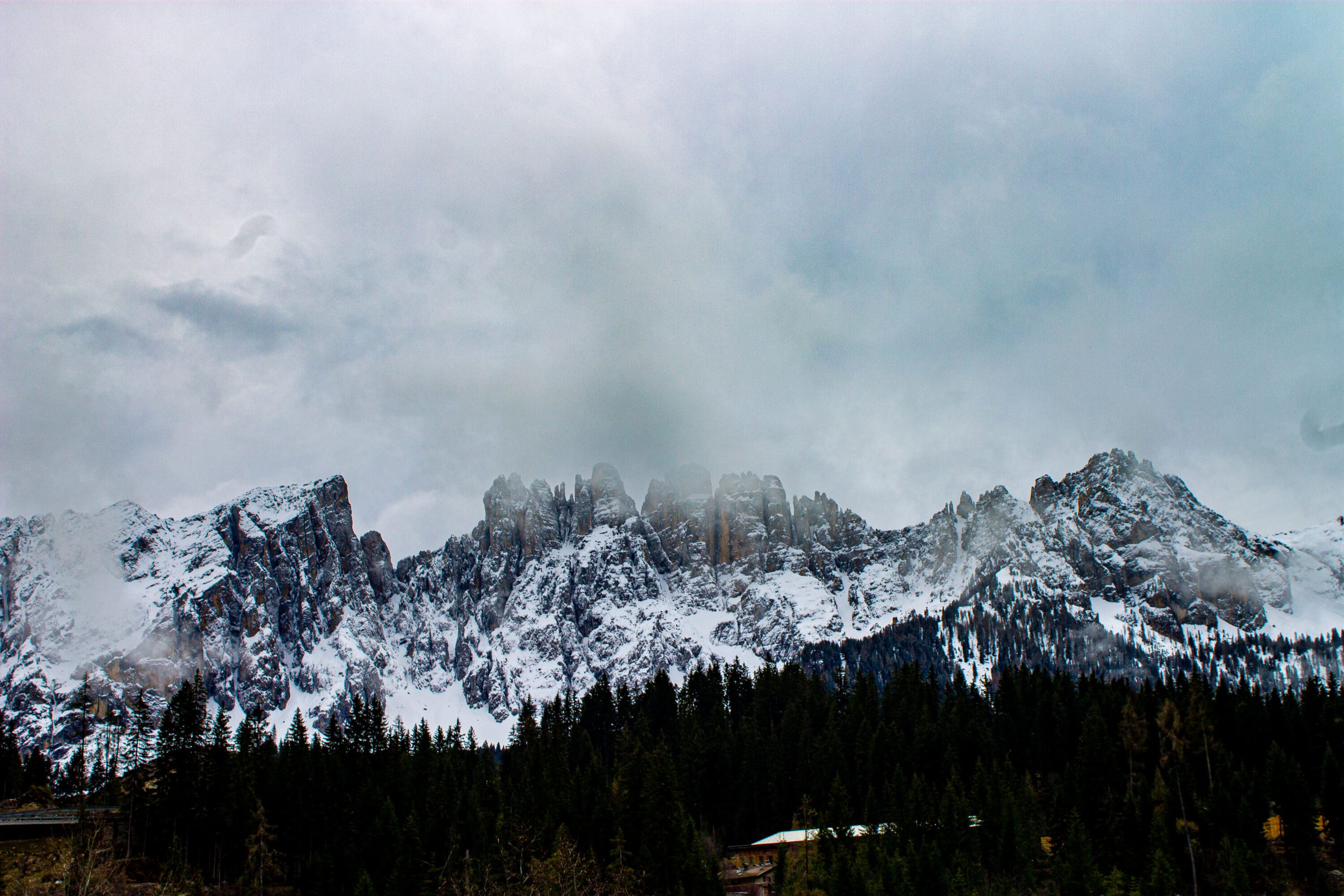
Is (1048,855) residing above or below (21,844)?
below

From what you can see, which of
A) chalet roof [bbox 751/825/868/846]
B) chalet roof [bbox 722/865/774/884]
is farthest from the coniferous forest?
chalet roof [bbox 722/865/774/884]

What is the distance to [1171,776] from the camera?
8456cm

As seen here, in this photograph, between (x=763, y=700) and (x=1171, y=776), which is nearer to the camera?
(x=1171, y=776)

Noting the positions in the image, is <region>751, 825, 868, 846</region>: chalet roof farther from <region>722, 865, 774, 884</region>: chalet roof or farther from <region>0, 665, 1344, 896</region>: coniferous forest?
<region>722, 865, 774, 884</region>: chalet roof

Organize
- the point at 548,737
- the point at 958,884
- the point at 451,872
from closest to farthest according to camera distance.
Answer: the point at 958,884, the point at 451,872, the point at 548,737

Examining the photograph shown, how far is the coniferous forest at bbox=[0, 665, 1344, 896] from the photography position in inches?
2879

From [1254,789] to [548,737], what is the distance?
72177mm

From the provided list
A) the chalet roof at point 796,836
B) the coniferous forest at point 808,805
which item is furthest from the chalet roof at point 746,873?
the coniferous forest at point 808,805

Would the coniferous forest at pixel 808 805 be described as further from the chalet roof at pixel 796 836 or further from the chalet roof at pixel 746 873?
the chalet roof at pixel 746 873

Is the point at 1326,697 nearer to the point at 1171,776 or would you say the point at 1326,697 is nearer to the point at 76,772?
the point at 1171,776

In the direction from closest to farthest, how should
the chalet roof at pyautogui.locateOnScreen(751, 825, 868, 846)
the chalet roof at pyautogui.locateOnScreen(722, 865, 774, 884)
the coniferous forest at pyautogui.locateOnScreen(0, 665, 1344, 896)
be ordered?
1. the coniferous forest at pyautogui.locateOnScreen(0, 665, 1344, 896)
2. the chalet roof at pyautogui.locateOnScreen(751, 825, 868, 846)
3. the chalet roof at pyautogui.locateOnScreen(722, 865, 774, 884)

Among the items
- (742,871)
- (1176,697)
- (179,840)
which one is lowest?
(742,871)

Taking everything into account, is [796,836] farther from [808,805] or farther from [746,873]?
[746,873]

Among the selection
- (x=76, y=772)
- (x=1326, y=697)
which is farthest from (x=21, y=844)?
(x=1326, y=697)
